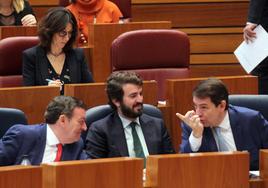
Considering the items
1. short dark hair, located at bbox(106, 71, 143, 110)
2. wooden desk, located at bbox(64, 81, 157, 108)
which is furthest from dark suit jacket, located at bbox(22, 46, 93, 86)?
short dark hair, located at bbox(106, 71, 143, 110)

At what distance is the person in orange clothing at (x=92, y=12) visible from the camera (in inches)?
160

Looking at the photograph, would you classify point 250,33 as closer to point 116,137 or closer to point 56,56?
point 56,56

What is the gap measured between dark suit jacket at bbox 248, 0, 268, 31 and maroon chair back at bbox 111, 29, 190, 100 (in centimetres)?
28

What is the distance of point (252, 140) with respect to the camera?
9.00ft

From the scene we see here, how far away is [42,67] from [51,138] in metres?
0.85

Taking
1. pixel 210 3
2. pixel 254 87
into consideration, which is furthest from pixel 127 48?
pixel 210 3

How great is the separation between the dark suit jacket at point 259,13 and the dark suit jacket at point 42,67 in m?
0.67

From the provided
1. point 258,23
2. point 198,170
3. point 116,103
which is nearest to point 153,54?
point 258,23

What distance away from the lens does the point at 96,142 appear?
8.79 feet

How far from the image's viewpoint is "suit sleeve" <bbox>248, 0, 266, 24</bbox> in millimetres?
3496

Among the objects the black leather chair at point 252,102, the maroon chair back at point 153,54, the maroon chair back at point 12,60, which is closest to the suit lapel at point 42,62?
the maroon chair back at point 12,60

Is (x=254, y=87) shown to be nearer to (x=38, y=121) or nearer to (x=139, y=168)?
(x=38, y=121)

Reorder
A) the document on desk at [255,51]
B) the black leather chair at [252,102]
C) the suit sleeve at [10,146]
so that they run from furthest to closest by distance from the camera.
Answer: the document on desk at [255,51] → the black leather chair at [252,102] → the suit sleeve at [10,146]

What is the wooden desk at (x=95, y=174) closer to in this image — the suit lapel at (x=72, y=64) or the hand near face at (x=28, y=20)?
the suit lapel at (x=72, y=64)
